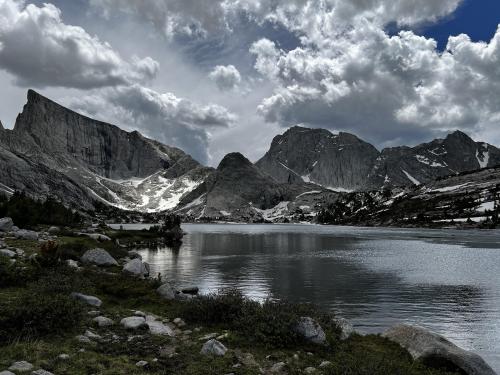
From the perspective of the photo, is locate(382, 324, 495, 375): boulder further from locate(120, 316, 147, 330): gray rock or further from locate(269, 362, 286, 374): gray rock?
locate(120, 316, 147, 330): gray rock

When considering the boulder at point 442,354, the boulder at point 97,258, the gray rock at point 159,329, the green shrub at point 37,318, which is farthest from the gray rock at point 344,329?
the boulder at point 97,258

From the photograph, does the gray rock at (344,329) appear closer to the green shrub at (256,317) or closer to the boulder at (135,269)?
the green shrub at (256,317)

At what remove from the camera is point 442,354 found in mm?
15758

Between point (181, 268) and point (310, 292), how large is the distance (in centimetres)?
2303

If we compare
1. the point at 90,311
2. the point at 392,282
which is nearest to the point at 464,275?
the point at 392,282

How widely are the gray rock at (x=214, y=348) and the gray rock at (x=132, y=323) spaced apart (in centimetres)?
381

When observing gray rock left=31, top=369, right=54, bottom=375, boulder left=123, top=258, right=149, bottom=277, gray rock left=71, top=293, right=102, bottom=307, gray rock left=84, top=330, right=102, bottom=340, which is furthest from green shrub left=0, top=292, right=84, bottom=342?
boulder left=123, top=258, right=149, bottom=277

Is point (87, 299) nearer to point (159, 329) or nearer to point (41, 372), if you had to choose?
point (159, 329)

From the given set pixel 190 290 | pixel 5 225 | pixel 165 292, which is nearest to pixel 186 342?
pixel 165 292

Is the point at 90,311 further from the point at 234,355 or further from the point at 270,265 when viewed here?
the point at 270,265

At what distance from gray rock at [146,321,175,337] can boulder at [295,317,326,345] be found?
17.8ft

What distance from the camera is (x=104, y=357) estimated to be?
42.1ft

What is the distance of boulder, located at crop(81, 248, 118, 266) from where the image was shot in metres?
37.6

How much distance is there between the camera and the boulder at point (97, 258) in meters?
37.6
